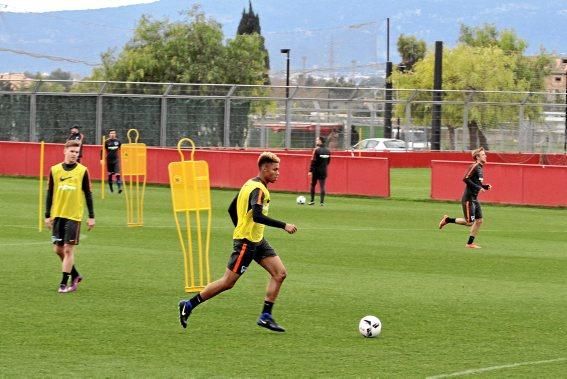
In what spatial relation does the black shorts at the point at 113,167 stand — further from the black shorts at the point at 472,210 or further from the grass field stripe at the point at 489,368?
the grass field stripe at the point at 489,368

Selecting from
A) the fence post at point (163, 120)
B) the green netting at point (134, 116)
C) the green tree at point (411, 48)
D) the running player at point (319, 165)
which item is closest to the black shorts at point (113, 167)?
the running player at point (319, 165)

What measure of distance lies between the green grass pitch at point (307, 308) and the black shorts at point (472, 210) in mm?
611

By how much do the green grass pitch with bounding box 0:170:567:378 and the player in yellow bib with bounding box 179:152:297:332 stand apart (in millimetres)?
309

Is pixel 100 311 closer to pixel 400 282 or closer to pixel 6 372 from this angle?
pixel 6 372

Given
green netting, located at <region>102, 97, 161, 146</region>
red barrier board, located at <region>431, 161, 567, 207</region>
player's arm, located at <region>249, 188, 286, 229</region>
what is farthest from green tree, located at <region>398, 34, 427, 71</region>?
player's arm, located at <region>249, 188, 286, 229</region>

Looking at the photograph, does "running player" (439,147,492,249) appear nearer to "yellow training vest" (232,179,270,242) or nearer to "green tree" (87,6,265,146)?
"yellow training vest" (232,179,270,242)

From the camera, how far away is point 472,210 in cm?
2362

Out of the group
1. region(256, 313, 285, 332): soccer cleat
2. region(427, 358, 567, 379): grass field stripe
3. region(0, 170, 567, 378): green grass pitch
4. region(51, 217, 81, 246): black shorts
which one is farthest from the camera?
region(51, 217, 81, 246): black shorts

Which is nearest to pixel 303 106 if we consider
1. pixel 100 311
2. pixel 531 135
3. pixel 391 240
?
pixel 531 135

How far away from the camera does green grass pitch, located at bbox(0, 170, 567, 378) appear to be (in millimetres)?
11750

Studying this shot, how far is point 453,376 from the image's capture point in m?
11.2

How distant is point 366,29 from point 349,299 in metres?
71.4

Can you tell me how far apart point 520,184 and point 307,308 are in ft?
67.7

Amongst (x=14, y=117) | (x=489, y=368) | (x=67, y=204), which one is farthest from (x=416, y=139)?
(x=489, y=368)
